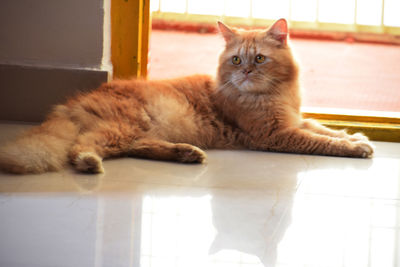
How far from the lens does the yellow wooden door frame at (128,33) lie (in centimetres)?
274

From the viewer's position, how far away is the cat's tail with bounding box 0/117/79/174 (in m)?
1.91

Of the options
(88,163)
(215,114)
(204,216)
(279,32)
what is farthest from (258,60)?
(204,216)

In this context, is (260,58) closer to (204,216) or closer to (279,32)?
(279,32)

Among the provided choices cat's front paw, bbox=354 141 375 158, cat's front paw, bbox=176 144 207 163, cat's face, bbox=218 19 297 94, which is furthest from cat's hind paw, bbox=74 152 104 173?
cat's front paw, bbox=354 141 375 158

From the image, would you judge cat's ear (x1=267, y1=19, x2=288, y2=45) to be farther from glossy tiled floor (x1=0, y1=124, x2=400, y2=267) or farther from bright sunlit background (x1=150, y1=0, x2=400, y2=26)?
bright sunlit background (x1=150, y1=0, x2=400, y2=26)

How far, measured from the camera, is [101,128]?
219 centimetres

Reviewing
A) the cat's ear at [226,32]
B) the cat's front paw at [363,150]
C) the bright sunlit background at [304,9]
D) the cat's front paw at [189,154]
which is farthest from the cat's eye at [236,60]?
the bright sunlit background at [304,9]

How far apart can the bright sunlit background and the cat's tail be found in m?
3.98

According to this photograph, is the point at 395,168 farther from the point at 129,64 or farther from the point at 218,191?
the point at 129,64

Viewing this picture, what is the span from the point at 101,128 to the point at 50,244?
2.83ft

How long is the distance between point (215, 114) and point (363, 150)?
0.71 meters

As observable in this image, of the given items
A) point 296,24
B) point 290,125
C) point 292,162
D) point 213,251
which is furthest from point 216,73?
point 296,24

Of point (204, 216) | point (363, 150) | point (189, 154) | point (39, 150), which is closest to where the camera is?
point (204, 216)

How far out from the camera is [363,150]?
2.40 m
